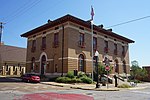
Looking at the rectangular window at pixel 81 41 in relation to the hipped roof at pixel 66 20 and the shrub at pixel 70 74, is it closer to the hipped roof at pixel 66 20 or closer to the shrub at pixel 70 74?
the hipped roof at pixel 66 20

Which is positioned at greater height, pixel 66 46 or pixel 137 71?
pixel 66 46

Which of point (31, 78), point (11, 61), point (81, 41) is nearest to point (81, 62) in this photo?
point (81, 41)

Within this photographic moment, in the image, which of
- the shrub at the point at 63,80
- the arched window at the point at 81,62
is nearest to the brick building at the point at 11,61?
the arched window at the point at 81,62

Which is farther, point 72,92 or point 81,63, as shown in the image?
point 81,63

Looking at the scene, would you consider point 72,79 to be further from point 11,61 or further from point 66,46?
point 11,61

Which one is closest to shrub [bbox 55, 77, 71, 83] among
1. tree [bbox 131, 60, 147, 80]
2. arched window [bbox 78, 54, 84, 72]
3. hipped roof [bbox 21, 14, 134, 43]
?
arched window [bbox 78, 54, 84, 72]

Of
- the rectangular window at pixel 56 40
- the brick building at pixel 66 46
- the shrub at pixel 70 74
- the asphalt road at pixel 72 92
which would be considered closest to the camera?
the asphalt road at pixel 72 92

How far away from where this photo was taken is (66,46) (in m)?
28.1

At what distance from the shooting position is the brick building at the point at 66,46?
93.8 feet

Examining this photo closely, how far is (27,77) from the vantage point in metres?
26.7

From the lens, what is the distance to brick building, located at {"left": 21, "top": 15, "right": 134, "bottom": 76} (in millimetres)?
28578

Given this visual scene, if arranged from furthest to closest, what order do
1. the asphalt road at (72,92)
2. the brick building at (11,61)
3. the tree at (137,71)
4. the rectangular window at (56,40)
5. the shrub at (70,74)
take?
the brick building at (11,61) → the tree at (137,71) → the rectangular window at (56,40) → the shrub at (70,74) → the asphalt road at (72,92)

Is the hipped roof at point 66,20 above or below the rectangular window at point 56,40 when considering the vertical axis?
above

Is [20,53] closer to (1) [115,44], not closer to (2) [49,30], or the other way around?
(2) [49,30]
